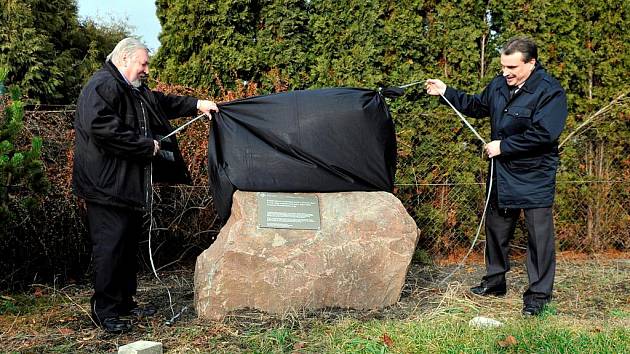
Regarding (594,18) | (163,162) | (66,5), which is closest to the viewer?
(163,162)

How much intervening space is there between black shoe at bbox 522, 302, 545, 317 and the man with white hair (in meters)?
2.61

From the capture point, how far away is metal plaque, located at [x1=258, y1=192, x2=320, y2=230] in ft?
13.4

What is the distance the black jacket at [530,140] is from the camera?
3963 mm

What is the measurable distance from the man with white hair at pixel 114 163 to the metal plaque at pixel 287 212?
75cm

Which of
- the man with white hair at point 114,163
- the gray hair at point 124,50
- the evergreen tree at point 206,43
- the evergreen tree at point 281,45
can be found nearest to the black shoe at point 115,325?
the man with white hair at point 114,163

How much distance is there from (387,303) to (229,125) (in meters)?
1.70

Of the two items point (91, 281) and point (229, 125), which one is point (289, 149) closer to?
point (229, 125)

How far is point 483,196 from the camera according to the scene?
6.20m

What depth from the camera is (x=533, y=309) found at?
13.2ft

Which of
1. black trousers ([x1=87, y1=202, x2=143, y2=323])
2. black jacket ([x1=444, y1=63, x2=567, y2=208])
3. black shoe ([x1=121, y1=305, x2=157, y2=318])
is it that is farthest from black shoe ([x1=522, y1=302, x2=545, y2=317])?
black trousers ([x1=87, y1=202, x2=143, y2=323])

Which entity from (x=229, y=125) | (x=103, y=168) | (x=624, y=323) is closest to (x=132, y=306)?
(x=103, y=168)

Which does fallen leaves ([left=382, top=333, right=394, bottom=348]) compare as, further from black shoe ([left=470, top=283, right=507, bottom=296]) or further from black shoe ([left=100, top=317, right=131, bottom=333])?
black shoe ([left=100, top=317, right=131, bottom=333])

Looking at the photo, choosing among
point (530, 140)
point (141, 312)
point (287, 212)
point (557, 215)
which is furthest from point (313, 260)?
point (557, 215)

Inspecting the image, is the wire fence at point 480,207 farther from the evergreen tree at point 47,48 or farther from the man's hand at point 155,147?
the evergreen tree at point 47,48
